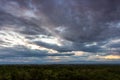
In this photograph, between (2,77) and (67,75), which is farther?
(67,75)

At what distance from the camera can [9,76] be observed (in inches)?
3123

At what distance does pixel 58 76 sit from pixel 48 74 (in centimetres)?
503

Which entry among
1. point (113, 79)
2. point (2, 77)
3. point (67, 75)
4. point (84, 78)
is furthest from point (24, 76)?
point (113, 79)

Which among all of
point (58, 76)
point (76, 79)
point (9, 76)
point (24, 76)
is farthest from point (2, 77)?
point (76, 79)

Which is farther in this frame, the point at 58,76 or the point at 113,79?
the point at 58,76

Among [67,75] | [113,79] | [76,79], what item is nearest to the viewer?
[113,79]

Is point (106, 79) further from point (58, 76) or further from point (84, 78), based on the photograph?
point (58, 76)

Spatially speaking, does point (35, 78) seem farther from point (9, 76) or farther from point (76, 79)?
point (76, 79)

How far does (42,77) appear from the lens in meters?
83.9

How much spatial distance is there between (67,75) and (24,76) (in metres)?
18.7

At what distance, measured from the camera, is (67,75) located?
88.1 m

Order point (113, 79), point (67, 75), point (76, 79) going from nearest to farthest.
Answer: point (113, 79) < point (76, 79) < point (67, 75)

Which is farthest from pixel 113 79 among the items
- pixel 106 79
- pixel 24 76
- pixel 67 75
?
pixel 24 76

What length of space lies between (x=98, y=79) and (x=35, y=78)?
25859mm
